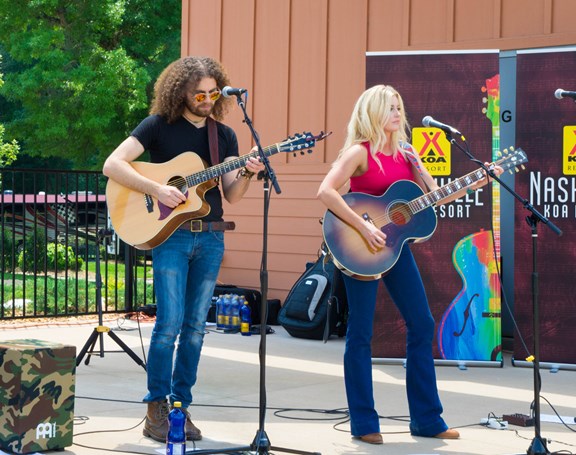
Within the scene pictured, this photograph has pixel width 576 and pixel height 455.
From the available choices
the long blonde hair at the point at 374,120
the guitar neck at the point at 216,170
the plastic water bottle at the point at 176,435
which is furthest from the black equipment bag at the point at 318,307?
the plastic water bottle at the point at 176,435

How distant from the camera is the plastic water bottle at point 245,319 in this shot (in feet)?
32.1

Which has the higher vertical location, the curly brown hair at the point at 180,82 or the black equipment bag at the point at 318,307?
the curly brown hair at the point at 180,82

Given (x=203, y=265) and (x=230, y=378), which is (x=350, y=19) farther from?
(x=203, y=265)

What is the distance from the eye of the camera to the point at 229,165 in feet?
16.4

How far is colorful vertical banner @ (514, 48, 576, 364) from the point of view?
768 cm

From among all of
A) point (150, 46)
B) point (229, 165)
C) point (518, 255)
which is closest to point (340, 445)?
point (229, 165)

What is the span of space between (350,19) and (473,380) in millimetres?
4503

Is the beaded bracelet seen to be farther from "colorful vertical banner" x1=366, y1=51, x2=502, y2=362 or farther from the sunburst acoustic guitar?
"colorful vertical banner" x1=366, y1=51, x2=502, y2=362

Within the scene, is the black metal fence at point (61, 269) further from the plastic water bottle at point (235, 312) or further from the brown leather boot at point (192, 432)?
the brown leather boot at point (192, 432)

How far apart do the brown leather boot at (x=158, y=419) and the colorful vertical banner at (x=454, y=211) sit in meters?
3.14

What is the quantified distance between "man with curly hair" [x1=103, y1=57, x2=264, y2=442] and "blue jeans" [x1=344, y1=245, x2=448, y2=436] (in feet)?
2.65

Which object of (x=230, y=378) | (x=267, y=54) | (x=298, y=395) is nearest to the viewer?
(x=298, y=395)

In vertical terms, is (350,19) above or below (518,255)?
above

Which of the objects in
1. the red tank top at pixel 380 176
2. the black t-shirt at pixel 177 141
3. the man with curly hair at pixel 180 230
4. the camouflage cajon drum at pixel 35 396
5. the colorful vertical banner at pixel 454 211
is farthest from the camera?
the colorful vertical banner at pixel 454 211
